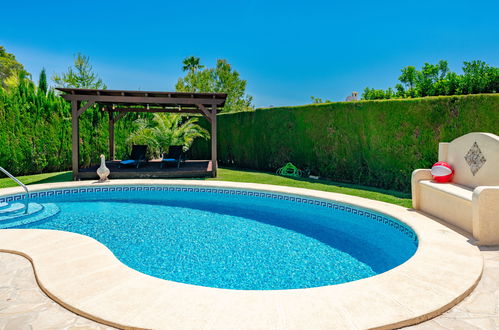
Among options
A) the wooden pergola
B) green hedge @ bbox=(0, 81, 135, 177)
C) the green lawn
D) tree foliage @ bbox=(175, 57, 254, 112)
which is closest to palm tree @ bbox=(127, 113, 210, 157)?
green hedge @ bbox=(0, 81, 135, 177)

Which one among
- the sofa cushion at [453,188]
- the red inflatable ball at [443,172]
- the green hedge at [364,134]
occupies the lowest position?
the sofa cushion at [453,188]

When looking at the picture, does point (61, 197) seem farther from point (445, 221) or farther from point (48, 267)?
point (445, 221)

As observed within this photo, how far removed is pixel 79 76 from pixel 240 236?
92.8ft

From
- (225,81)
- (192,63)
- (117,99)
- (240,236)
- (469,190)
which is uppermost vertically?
(192,63)

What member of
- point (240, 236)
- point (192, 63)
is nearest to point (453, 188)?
point (240, 236)

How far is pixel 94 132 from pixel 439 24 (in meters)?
28.3

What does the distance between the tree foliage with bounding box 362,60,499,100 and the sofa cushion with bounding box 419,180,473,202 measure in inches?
1130

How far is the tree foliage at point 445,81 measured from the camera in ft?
97.6

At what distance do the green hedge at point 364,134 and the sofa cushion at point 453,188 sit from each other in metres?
2.99

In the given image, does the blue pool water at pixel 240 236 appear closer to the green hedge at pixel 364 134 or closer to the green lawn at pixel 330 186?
the green lawn at pixel 330 186

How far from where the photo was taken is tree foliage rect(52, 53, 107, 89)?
2721cm

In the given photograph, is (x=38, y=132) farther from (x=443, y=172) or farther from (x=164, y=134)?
(x=443, y=172)

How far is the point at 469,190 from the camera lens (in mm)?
5934

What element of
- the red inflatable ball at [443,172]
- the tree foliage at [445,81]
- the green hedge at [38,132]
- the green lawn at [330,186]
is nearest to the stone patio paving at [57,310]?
the red inflatable ball at [443,172]
